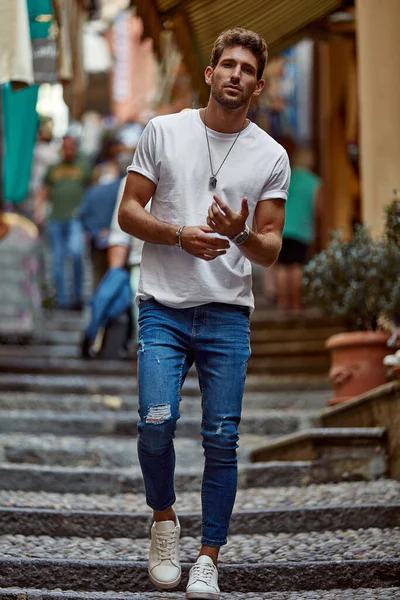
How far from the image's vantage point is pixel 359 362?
7.92 m

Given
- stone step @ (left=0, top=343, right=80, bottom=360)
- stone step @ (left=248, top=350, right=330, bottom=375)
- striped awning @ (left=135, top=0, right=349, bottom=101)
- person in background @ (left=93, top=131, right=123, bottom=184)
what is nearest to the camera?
striped awning @ (left=135, top=0, right=349, bottom=101)

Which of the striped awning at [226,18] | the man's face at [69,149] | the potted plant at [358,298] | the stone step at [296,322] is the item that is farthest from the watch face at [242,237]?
the man's face at [69,149]

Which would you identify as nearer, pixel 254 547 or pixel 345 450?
pixel 254 547

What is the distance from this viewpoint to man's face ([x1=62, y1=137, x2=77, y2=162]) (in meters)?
16.3

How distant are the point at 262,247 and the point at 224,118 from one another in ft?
1.74

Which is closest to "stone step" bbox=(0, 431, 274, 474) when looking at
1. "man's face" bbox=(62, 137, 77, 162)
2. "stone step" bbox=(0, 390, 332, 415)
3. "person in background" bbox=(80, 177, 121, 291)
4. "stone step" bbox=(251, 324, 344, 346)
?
"stone step" bbox=(0, 390, 332, 415)

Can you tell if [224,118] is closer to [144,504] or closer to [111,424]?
[144,504]

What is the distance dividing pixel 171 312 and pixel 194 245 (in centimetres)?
37

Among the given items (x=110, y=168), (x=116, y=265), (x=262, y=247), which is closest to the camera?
(x=262, y=247)

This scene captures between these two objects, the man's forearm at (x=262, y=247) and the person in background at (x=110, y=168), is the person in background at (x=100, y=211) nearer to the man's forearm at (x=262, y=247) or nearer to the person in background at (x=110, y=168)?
the person in background at (x=110, y=168)

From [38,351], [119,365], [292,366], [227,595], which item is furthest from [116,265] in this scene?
[227,595]

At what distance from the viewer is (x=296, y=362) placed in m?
11.8

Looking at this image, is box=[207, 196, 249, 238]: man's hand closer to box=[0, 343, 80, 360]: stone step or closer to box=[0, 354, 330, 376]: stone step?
box=[0, 354, 330, 376]: stone step

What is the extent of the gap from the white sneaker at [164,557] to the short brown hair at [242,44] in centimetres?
179
